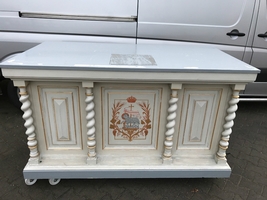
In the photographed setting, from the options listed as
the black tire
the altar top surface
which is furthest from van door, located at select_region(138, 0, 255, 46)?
the black tire

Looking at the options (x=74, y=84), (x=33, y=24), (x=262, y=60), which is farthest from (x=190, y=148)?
(x=33, y=24)

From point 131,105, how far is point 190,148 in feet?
2.27

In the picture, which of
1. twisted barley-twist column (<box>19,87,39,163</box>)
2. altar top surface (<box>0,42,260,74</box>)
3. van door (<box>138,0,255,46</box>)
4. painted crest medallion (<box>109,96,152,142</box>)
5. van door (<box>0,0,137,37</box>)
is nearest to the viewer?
altar top surface (<box>0,42,260,74</box>)

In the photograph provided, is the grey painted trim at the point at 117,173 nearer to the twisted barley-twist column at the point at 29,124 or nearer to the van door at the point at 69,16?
the twisted barley-twist column at the point at 29,124

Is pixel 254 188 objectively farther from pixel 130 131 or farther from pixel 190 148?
pixel 130 131

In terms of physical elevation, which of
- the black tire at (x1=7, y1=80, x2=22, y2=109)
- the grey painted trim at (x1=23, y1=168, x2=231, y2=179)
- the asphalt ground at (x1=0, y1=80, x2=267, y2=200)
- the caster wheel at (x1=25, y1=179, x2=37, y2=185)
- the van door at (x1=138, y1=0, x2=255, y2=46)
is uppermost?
the van door at (x1=138, y1=0, x2=255, y2=46)

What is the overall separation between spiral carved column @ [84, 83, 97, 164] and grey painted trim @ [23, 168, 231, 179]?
0.38 feet

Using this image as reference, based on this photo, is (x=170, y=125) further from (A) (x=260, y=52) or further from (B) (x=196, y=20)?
(A) (x=260, y=52)

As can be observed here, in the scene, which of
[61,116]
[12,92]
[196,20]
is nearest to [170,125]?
[61,116]

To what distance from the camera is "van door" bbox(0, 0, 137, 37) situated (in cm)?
249

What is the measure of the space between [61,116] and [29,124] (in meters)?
0.25

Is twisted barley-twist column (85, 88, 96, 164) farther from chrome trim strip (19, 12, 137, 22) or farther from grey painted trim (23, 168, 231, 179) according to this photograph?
chrome trim strip (19, 12, 137, 22)

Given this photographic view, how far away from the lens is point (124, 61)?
1.60 meters

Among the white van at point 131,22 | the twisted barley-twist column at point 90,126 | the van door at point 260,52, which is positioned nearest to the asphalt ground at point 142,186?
the twisted barley-twist column at point 90,126
